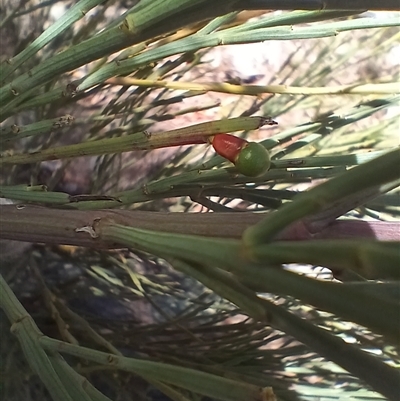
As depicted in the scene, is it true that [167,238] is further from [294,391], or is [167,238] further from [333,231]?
[294,391]

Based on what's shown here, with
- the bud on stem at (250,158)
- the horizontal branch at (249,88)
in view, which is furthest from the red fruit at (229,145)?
the horizontal branch at (249,88)

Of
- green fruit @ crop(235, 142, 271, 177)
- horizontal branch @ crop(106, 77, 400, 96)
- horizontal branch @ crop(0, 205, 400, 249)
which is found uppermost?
horizontal branch @ crop(106, 77, 400, 96)

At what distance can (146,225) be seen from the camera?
0.40 m

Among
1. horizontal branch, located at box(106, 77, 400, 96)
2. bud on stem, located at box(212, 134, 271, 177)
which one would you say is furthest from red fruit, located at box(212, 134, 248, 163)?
horizontal branch, located at box(106, 77, 400, 96)

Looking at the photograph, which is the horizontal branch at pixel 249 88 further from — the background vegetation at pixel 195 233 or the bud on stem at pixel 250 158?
the bud on stem at pixel 250 158

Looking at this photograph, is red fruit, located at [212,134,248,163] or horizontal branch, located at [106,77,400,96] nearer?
red fruit, located at [212,134,248,163]

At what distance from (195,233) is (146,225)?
Answer: 0.05 metres

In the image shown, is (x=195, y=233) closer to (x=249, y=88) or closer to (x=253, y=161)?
(x=253, y=161)

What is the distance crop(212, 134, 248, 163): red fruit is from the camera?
0.37m

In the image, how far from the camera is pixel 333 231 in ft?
1.14

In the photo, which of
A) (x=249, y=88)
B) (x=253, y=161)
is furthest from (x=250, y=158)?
(x=249, y=88)

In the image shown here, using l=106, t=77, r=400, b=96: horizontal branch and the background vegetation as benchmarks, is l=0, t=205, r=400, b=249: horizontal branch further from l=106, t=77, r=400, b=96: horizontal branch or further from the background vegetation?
l=106, t=77, r=400, b=96: horizontal branch

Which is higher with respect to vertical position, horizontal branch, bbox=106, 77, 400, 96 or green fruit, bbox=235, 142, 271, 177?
horizontal branch, bbox=106, 77, 400, 96

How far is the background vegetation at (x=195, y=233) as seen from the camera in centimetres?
27
